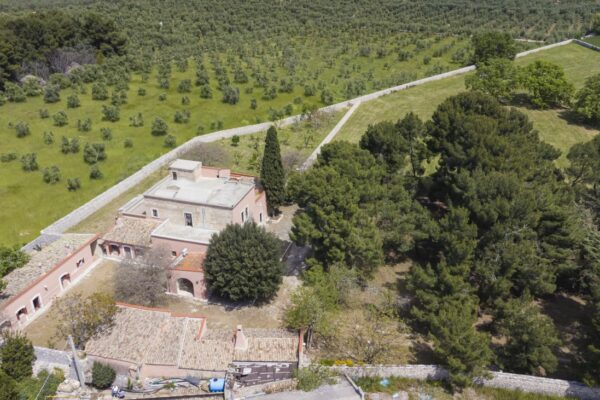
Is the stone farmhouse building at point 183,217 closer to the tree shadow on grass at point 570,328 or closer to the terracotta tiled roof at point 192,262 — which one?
the terracotta tiled roof at point 192,262

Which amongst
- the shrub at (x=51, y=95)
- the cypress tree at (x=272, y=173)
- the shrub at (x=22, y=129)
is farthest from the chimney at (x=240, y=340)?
the shrub at (x=51, y=95)

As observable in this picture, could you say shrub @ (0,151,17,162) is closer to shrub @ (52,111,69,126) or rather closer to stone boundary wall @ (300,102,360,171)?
shrub @ (52,111,69,126)

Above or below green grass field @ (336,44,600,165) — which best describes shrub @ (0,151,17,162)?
below

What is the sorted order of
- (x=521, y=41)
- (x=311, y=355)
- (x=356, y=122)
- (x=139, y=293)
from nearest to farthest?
(x=311, y=355) < (x=139, y=293) < (x=356, y=122) < (x=521, y=41)

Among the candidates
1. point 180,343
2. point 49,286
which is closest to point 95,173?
point 49,286

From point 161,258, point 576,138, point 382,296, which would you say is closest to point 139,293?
point 161,258

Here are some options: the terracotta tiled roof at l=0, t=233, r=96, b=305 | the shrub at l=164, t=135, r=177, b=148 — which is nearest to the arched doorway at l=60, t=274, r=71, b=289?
the terracotta tiled roof at l=0, t=233, r=96, b=305

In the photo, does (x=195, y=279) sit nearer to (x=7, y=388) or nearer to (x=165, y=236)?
(x=165, y=236)

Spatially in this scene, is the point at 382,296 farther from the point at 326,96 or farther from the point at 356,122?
the point at 326,96
